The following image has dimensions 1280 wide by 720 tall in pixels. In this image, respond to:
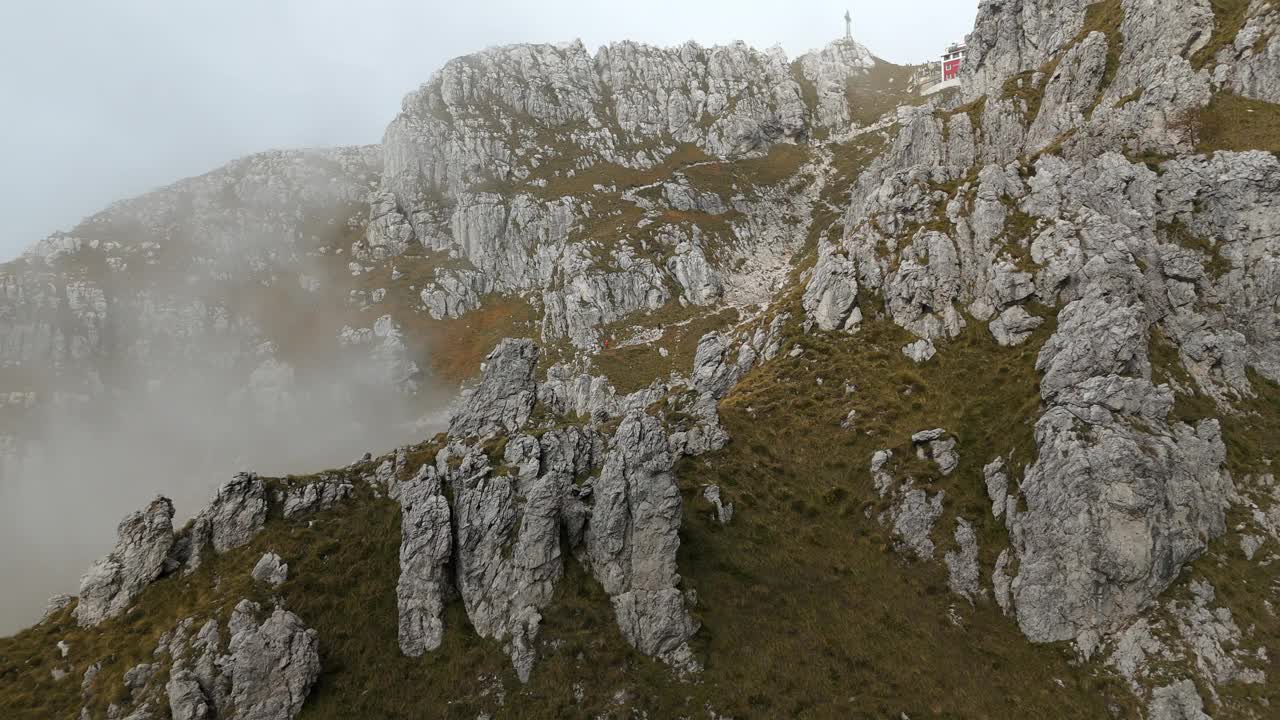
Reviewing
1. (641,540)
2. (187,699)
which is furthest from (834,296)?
(187,699)

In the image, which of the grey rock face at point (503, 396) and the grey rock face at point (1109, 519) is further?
the grey rock face at point (503, 396)

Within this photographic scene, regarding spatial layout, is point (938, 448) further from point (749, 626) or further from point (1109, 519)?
point (749, 626)

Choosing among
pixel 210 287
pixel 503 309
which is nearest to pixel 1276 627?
pixel 503 309

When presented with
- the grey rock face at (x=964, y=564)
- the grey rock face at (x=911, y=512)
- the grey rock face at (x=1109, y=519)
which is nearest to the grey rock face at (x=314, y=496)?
the grey rock face at (x=911, y=512)

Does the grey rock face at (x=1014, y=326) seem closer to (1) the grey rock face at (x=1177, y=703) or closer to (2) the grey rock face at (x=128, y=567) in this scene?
(1) the grey rock face at (x=1177, y=703)

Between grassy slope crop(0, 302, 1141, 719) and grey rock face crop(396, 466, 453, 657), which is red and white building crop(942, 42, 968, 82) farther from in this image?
grey rock face crop(396, 466, 453, 657)

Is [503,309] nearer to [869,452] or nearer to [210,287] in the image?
[210,287]

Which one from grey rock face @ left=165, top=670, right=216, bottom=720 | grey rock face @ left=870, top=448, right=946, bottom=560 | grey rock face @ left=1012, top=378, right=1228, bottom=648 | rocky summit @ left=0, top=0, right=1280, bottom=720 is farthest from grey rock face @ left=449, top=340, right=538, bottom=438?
grey rock face @ left=1012, top=378, right=1228, bottom=648

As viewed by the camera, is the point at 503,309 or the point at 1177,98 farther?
the point at 503,309
